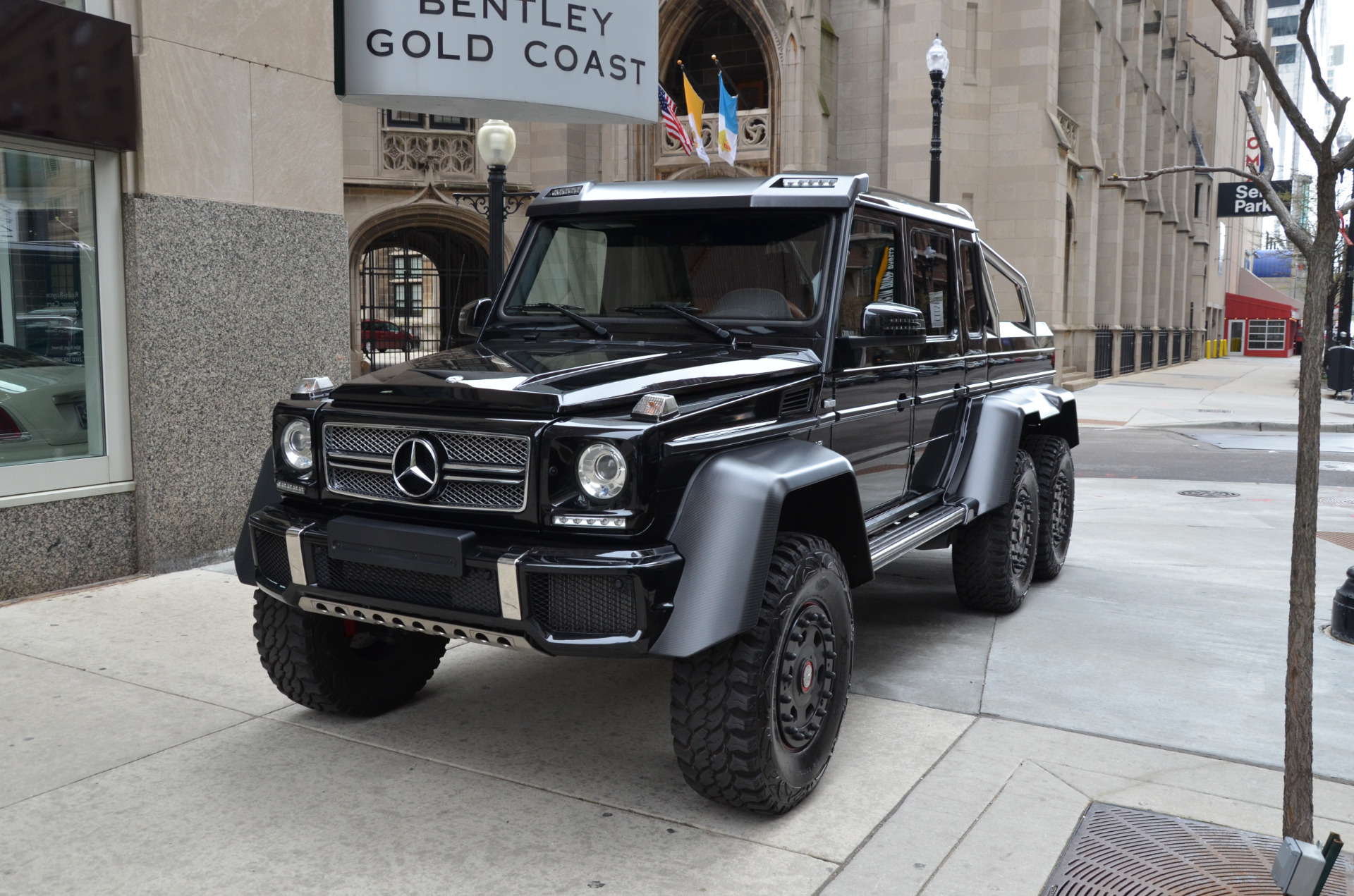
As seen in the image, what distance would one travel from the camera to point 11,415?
6500 mm

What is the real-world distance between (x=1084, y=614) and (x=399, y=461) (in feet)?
14.3

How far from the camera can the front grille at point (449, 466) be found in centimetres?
357

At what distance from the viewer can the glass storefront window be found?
6527mm

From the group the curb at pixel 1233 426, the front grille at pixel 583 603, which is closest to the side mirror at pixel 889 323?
the front grille at pixel 583 603

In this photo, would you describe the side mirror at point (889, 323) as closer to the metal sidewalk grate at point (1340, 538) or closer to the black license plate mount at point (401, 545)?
the black license plate mount at point (401, 545)

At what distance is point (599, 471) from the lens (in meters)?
3.50

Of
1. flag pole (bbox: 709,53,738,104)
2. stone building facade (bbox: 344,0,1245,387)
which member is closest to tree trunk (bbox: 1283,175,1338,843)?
stone building facade (bbox: 344,0,1245,387)

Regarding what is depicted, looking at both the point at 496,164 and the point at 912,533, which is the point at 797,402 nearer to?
the point at 912,533

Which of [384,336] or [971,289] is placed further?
[384,336]

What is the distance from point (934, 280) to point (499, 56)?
3.94m

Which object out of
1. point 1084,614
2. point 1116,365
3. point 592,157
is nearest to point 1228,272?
point 1116,365

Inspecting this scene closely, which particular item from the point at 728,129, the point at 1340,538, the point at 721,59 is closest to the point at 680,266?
the point at 1340,538

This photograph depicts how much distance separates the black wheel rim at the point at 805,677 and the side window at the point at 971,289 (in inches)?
107

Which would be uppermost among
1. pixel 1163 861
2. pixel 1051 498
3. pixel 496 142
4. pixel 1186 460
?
pixel 496 142
